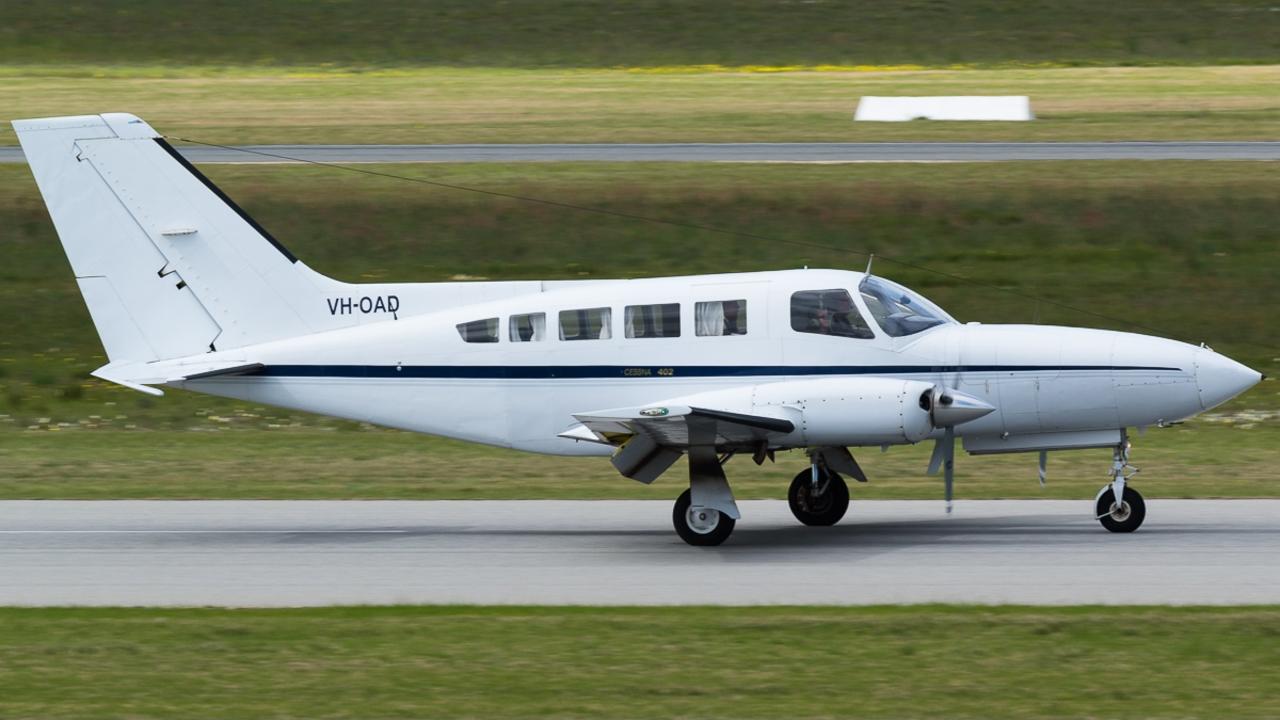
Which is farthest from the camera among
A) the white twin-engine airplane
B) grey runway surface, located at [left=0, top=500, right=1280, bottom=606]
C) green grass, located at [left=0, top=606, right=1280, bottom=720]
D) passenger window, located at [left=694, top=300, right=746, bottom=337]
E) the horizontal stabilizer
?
the horizontal stabilizer

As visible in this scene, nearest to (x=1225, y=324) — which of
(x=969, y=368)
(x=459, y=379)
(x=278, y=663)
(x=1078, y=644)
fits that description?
(x=969, y=368)

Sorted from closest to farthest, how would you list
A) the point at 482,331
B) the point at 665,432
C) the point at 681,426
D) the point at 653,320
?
the point at 681,426 → the point at 665,432 → the point at 653,320 → the point at 482,331

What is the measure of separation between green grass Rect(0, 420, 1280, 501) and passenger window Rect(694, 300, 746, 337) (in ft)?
13.0

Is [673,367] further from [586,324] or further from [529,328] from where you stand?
[529,328]

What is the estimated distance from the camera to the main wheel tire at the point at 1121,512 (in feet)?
53.8

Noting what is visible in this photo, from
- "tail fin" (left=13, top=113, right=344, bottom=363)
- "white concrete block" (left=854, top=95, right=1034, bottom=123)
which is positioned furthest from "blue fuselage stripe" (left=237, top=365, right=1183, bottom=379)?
"white concrete block" (left=854, top=95, right=1034, bottom=123)

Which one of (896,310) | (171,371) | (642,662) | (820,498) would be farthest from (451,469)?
(642,662)

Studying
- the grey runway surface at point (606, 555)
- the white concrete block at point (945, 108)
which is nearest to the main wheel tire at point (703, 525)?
the grey runway surface at point (606, 555)

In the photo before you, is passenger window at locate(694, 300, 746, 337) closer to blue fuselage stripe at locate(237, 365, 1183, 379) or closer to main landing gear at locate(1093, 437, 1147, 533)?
blue fuselage stripe at locate(237, 365, 1183, 379)

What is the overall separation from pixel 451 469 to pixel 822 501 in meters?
7.00

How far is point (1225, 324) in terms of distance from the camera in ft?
97.5

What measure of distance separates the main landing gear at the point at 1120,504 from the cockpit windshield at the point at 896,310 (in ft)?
7.10

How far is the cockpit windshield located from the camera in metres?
16.4

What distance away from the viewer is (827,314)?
1648cm
